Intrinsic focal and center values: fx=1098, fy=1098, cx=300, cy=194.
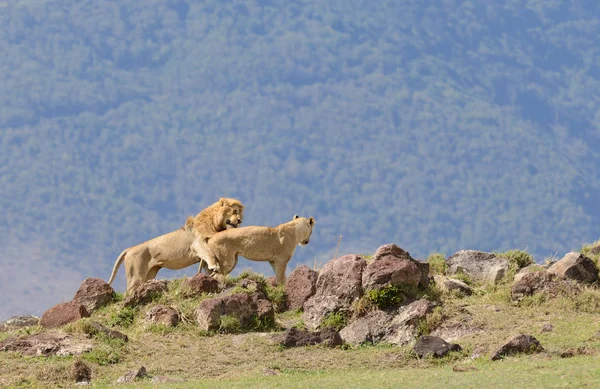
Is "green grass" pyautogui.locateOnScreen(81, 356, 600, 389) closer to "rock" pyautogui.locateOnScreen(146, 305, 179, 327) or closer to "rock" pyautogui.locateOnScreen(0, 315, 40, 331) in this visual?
"rock" pyautogui.locateOnScreen(146, 305, 179, 327)

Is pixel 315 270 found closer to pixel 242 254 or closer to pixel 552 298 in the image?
pixel 242 254

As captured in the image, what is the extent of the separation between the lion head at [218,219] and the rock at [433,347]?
22.7 ft

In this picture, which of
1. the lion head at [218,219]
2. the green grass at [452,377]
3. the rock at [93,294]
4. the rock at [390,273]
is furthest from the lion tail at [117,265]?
the green grass at [452,377]

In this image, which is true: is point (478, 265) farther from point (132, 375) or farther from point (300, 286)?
point (132, 375)

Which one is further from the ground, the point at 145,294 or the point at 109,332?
the point at 145,294

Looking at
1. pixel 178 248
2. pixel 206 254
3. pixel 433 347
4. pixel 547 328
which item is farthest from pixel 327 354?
pixel 178 248

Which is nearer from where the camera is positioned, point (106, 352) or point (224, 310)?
point (106, 352)

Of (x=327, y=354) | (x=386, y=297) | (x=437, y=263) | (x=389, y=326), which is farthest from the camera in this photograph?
(x=437, y=263)

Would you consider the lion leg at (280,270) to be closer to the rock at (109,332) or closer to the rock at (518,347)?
the rock at (109,332)

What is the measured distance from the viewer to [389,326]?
21.3 m

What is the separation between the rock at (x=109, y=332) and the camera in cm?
2106

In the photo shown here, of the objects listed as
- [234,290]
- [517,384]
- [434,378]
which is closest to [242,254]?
[234,290]

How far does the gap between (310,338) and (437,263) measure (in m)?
5.94

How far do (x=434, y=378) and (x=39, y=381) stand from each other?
6605 mm
